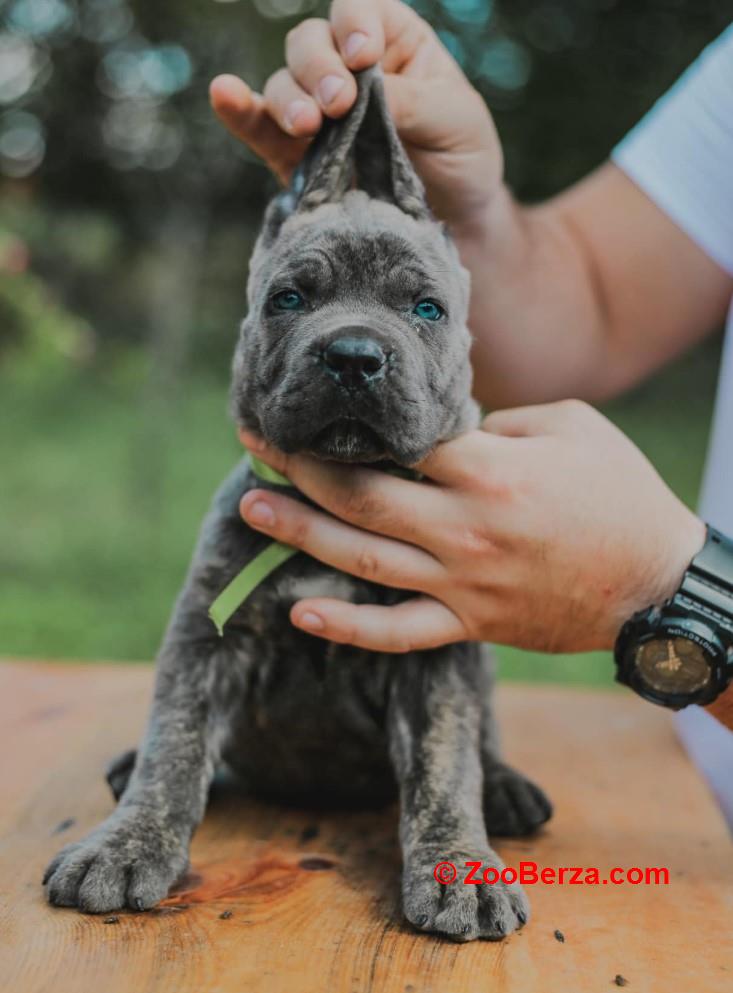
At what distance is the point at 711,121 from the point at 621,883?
2559mm

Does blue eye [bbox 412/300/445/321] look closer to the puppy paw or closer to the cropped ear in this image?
the cropped ear

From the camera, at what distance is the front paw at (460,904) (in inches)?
87.9

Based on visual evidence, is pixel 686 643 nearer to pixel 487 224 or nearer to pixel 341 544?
pixel 341 544

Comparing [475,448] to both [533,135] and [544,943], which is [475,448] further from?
[533,135]

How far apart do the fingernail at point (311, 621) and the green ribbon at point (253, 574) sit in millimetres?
158

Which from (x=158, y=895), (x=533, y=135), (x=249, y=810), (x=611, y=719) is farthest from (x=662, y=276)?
(x=533, y=135)

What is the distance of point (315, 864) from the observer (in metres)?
2.61

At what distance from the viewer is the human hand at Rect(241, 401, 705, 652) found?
2.71 m

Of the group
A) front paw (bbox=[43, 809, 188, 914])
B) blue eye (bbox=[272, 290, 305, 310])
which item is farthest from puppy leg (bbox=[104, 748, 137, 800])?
blue eye (bbox=[272, 290, 305, 310])

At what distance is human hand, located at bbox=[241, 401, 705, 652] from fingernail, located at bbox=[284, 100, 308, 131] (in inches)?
30.4

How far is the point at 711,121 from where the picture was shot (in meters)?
3.87

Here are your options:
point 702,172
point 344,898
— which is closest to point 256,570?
point 344,898

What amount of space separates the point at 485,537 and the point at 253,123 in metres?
1.32

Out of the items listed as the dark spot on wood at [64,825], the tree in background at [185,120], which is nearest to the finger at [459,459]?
the dark spot on wood at [64,825]
